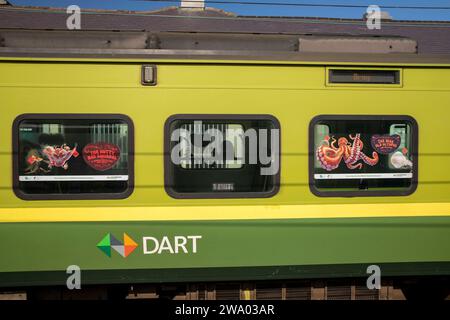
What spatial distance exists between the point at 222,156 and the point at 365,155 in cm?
133

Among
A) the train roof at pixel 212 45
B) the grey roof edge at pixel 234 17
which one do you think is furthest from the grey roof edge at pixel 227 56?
the grey roof edge at pixel 234 17

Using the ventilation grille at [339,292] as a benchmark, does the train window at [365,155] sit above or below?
above

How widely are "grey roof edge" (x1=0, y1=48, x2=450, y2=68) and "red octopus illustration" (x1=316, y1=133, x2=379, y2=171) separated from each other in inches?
28.1

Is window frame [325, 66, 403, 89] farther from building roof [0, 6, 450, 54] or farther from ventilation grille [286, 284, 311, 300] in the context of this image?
building roof [0, 6, 450, 54]

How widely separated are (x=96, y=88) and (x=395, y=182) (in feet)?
9.30

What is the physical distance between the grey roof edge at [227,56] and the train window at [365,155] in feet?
1.72

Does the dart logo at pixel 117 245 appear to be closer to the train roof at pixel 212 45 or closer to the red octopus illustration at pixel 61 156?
the red octopus illustration at pixel 61 156

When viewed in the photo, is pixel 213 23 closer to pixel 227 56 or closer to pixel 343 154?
pixel 227 56

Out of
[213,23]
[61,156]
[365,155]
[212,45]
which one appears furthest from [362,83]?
[213,23]

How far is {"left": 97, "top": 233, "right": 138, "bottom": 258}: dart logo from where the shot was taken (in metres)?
3.55

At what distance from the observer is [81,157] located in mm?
3621

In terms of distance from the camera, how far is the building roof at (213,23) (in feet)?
37.3
